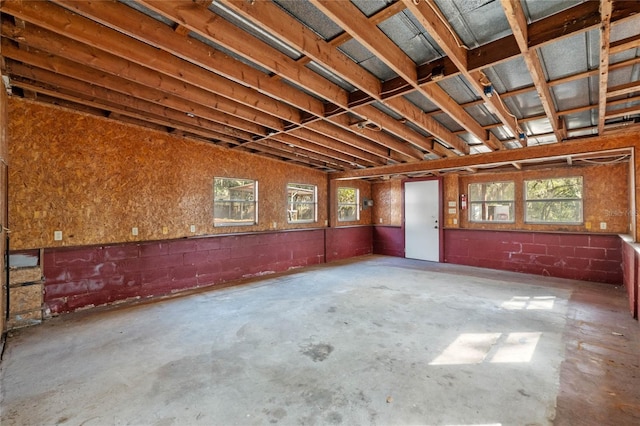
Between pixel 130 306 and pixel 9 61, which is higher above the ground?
pixel 9 61

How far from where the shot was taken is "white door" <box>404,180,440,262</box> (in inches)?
295

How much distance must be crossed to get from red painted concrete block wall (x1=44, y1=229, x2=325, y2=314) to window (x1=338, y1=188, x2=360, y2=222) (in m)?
2.18

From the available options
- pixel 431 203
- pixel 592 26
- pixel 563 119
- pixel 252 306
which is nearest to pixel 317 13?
pixel 592 26

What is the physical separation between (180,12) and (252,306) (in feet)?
10.9

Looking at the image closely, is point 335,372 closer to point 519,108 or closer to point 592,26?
point 592,26

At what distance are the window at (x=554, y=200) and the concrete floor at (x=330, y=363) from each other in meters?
2.21

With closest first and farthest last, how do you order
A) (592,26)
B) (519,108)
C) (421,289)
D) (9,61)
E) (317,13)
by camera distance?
(592,26), (317,13), (9,61), (519,108), (421,289)

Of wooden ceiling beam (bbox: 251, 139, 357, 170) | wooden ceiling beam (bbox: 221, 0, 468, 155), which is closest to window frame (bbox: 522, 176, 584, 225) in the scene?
wooden ceiling beam (bbox: 251, 139, 357, 170)

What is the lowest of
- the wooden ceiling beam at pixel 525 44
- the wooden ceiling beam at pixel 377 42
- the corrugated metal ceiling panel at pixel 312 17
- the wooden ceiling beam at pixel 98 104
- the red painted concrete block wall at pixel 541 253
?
the red painted concrete block wall at pixel 541 253

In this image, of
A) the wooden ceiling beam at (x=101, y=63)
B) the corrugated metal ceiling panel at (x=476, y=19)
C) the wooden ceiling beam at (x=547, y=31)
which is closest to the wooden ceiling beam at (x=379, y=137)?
the wooden ceiling beam at (x=101, y=63)

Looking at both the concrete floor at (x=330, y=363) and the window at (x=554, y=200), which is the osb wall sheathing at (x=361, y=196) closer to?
the concrete floor at (x=330, y=363)

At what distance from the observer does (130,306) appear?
3920mm

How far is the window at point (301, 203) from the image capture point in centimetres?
663

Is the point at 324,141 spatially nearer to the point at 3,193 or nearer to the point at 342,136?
the point at 342,136
